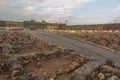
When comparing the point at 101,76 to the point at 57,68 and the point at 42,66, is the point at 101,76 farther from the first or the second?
the point at 42,66

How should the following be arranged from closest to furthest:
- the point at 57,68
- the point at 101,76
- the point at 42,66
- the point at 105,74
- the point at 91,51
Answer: the point at 101,76 < the point at 105,74 < the point at 57,68 < the point at 42,66 < the point at 91,51

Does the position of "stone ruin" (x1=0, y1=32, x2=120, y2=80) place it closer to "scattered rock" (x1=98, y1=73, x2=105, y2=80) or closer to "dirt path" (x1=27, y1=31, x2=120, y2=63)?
"scattered rock" (x1=98, y1=73, x2=105, y2=80)

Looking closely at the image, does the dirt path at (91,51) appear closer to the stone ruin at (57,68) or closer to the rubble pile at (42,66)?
the rubble pile at (42,66)

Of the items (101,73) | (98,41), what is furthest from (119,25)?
(101,73)

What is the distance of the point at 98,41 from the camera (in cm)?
1973

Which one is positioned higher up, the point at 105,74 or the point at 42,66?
the point at 105,74

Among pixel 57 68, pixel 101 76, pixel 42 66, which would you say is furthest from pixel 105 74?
A: pixel 42 66

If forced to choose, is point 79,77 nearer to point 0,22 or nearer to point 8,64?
point 8,64

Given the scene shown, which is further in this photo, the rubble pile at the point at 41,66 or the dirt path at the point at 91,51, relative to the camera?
the dirt path at the point at 91,51

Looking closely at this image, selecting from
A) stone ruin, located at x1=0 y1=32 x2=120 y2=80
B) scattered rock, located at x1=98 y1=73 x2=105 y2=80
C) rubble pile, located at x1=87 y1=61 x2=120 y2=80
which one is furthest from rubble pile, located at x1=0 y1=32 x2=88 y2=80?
→ scattered rock, located at x1=98 y1=73 x2=105 y2=80

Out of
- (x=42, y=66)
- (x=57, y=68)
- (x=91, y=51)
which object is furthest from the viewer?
(x=91, y=51)

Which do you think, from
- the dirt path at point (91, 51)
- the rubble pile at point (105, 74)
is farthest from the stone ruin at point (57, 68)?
the dirt path at point (91, 51)

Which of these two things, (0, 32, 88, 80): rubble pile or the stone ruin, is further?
(0, 32, 88, 80): rubble pile

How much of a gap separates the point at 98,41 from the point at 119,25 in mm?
23009
